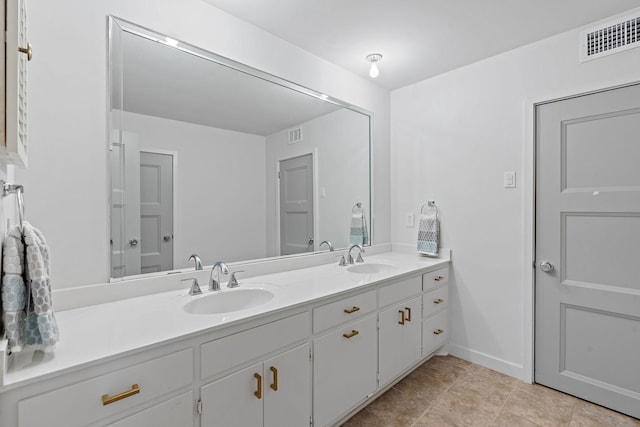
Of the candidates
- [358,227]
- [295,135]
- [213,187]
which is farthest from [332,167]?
[213,187]

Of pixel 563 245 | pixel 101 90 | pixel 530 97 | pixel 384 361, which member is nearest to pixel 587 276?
pixel 563 245

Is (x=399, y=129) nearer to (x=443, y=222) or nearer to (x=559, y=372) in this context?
(x=443, y=222)

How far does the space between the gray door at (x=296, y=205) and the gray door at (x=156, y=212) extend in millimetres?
732

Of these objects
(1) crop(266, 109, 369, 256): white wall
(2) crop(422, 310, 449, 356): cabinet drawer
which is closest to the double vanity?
(2) crop(422, 310, 449, 356): cabinet drawer

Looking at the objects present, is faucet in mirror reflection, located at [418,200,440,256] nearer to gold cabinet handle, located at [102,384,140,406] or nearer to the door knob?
the door knob

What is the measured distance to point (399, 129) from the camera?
2.94 meters

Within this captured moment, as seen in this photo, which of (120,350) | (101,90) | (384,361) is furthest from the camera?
(384,361)

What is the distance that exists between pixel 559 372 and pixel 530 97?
72.5 inches

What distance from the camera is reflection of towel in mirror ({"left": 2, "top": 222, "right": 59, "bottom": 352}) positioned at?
2.79 ft

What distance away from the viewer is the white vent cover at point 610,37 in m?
1.81

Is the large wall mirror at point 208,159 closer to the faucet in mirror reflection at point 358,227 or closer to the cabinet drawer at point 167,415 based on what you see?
the faucet in mirror reflection at point 358,227

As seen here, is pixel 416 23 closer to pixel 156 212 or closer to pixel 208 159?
pixel 208 159

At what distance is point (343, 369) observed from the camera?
5.48ft

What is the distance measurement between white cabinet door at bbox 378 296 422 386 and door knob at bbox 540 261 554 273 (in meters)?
0.84
